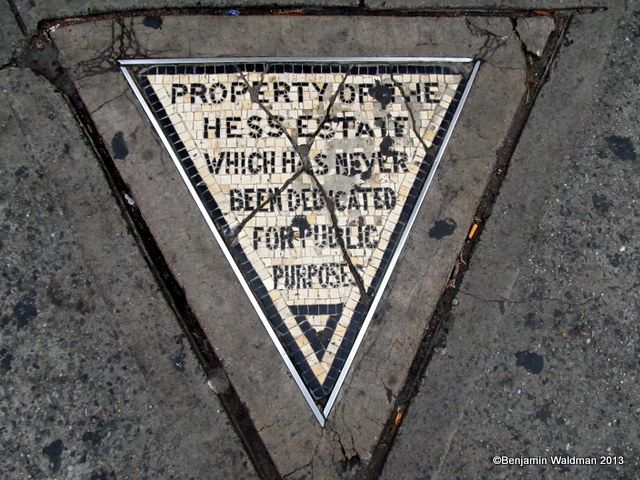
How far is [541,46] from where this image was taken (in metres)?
3.28

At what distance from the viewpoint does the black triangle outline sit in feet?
9.51

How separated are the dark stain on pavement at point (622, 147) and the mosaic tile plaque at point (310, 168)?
982 mm

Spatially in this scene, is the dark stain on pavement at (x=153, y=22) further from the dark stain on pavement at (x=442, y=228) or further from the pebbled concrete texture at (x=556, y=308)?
the pebbled concrete texture at (x=556, y=308)

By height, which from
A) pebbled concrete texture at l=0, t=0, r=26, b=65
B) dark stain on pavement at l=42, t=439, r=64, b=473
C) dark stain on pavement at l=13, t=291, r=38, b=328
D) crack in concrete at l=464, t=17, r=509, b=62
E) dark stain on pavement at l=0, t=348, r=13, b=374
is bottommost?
dark stain on pavement at l=42, t=439, r=64, b=473

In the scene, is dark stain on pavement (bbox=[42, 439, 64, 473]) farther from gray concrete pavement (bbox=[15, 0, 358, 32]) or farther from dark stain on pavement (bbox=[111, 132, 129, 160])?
gray concrete pavement (bbox=[15, 0, 358, 32])

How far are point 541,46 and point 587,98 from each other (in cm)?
44

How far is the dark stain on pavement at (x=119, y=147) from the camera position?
9.91ft

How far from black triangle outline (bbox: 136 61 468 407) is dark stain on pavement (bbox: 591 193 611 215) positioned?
103 centimetres

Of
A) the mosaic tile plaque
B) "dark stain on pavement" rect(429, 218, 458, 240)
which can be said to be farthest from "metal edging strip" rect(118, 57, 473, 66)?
"dark stain on pavement" rect(429, 218, 458, 240)

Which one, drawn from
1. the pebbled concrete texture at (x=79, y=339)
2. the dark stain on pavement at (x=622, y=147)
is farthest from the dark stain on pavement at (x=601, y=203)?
the pebbled concrete texture at (x=79, y=339)

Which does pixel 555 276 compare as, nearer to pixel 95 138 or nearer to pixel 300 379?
pixel 300 379

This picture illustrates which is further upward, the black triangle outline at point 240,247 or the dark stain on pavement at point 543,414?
the black triangle outline at point 240,247

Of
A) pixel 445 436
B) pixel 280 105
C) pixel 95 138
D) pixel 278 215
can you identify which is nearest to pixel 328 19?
pixel 280 105

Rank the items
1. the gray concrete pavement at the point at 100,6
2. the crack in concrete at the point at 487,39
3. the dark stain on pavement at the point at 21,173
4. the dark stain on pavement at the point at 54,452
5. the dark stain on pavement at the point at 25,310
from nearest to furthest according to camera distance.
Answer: the dark stain on pavement at the point at 54,452, the dark stain on pavement at the point at 25,310, the dark stain on pavement at the point at 21,173, the gray concrete pavement at the point at 100,6, the crack in concrete at the point at 487,39
